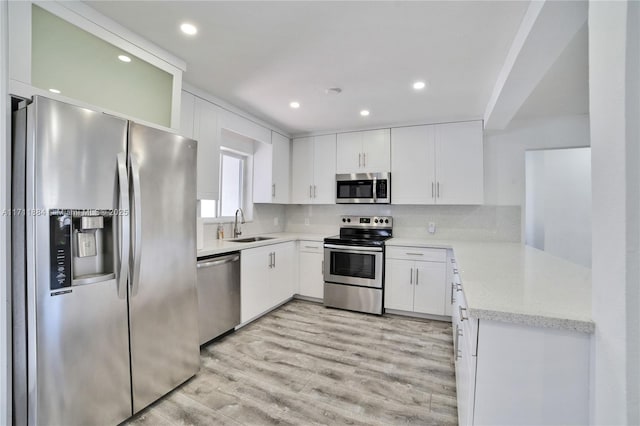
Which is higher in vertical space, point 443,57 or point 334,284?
point 443,57

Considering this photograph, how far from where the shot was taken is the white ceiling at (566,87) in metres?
1.92

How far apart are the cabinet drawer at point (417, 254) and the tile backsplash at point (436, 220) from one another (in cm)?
56

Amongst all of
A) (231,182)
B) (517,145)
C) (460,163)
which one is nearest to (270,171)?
(231,182)

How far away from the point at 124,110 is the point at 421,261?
10.3 feet

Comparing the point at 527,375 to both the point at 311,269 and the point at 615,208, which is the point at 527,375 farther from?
the point at 311,269

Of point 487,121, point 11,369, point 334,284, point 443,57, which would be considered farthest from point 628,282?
point 334,284

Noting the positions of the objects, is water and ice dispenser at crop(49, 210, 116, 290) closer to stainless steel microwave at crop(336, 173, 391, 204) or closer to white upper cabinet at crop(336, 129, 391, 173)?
stainless steel microwave at crop(336, 173, 391, 204)

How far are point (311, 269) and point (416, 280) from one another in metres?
1.34

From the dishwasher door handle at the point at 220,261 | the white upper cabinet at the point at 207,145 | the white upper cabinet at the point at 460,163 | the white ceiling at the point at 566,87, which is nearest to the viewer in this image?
the white ceiling at the point at 566,87

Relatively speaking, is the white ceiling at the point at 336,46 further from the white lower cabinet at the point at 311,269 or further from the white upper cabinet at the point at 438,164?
the white lower cabinet at the point at 311,269

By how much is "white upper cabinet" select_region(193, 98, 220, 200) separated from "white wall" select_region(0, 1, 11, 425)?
4.51 ft

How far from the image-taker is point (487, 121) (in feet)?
10.1

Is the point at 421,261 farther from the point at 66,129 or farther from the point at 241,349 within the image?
the point at 66,129

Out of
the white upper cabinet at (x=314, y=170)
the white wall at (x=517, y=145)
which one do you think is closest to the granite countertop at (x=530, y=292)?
the white wall at (x=517, y=145)
